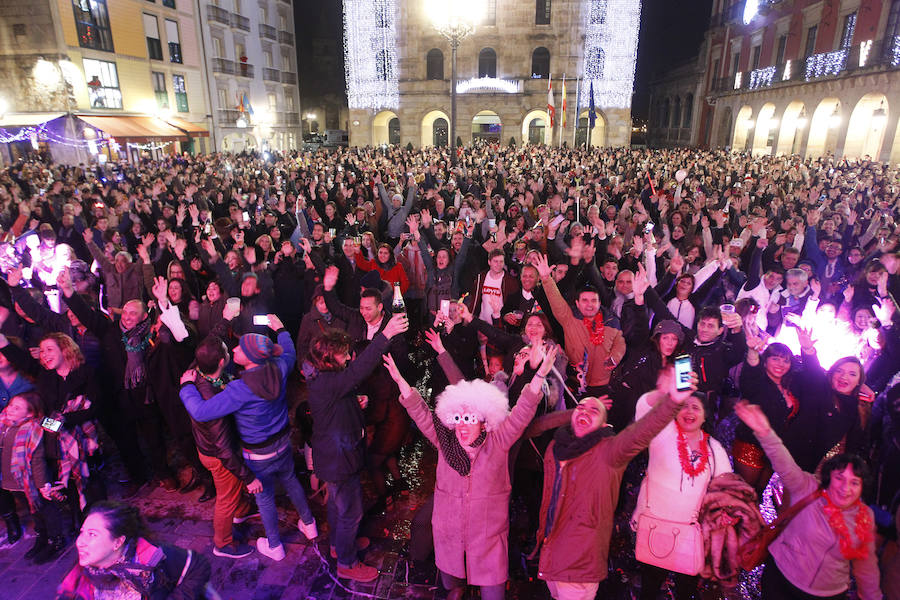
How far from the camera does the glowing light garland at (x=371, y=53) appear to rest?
34.2 m

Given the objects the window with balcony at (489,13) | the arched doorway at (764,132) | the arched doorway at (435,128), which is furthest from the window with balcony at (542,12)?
the arched doorway at (764,132)

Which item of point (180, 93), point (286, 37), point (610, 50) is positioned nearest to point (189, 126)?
point (180, 93)

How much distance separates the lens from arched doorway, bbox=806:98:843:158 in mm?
24766

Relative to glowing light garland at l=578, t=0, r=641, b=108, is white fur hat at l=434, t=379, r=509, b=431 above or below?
below

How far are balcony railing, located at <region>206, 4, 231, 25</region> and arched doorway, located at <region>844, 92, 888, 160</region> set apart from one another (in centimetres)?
3243

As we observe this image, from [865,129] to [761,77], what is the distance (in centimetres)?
724

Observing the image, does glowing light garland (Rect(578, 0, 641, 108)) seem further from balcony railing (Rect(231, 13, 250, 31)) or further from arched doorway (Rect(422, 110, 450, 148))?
balcony railing (Rect(231, 13, 250, 31))

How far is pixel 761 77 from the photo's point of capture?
96.3 ft

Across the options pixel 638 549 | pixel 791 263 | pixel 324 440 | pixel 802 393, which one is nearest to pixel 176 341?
pixel 324 440

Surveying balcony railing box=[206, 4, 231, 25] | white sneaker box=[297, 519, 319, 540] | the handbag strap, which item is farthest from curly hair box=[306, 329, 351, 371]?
balcony railing box=[206, 4, 231, 25]

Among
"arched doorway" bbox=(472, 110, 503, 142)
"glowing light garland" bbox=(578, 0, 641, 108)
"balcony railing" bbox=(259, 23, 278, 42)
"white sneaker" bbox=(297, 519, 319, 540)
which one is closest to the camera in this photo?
"white sneaker" bbox=(297, 519, 319, 540)

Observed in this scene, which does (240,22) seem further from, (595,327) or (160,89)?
(595,327)

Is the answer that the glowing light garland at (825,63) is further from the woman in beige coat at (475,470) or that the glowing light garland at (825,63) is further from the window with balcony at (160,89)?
the window with balcony at (160,89)

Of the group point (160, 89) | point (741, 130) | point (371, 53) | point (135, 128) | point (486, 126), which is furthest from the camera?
point (486, 126)
